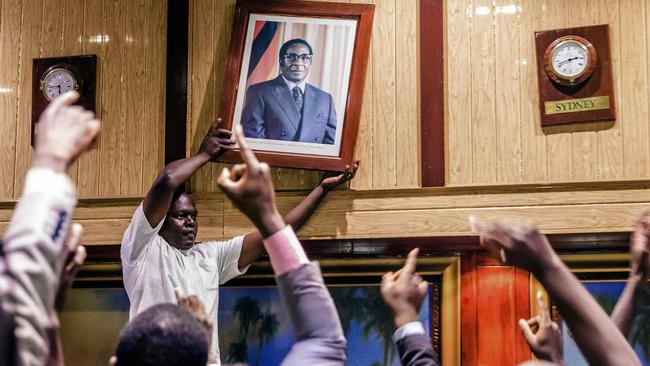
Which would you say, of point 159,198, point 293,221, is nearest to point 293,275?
point 159,198

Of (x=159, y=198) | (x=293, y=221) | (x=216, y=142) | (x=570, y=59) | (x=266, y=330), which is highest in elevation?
(x=570, y=59)

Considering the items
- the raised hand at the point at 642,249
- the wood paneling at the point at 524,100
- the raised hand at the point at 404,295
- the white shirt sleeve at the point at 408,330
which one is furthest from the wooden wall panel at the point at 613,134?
the white shirt sleeve at the point at 408,330

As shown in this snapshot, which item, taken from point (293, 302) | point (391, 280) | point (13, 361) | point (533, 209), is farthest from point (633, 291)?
point (533, 209)

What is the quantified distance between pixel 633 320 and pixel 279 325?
1.85m

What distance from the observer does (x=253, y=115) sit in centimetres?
514

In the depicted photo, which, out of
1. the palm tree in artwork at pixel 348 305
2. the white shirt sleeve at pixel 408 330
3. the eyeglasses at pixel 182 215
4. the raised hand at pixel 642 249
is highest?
the eyeglasses at pixel 182 215

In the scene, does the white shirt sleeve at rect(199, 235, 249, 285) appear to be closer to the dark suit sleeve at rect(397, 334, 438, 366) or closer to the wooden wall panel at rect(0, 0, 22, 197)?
the wooden wall panel at rect(0, 0, 22, 197)

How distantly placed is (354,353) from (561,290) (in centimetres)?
326

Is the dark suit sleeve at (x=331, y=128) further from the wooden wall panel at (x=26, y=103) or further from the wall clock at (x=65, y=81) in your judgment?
the wooden wall panel at (x=26, y=103)

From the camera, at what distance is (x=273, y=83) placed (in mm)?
5180

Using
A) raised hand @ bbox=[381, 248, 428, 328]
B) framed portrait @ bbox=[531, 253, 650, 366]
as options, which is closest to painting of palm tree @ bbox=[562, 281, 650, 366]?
framed portrait @ bbox=[531, 253, 650, 366]

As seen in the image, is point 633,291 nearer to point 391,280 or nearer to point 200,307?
point 391,280

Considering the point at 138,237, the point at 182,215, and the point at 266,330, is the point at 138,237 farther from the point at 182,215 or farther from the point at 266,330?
the point at 266,330

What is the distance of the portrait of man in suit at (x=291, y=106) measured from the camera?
16.7 ft
